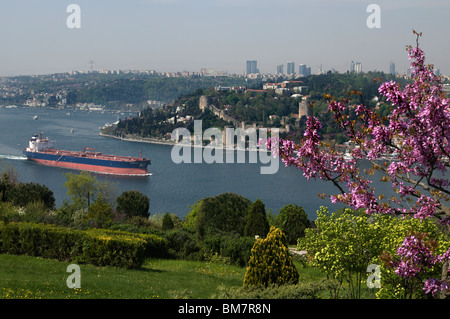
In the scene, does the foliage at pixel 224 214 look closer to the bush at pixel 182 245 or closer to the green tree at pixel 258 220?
the green tree at pixel 258 220

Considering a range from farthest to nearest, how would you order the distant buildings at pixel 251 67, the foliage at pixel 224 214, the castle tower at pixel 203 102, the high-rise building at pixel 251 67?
the high-rise building at pixel 251 67 → the distant buildings at pixel 251 67 → the castle tower at pixel 203 102 → the foliage at pixel 224 214

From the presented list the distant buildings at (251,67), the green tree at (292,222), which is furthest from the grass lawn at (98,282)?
the distant buildings at (251,67)

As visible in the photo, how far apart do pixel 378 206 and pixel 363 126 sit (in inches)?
16.5

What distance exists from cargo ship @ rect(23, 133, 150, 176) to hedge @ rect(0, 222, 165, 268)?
2405cm

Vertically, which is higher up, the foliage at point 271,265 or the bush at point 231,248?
the foliage at point 271,265

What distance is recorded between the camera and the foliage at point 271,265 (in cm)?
428

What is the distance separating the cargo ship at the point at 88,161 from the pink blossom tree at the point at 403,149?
28.0m

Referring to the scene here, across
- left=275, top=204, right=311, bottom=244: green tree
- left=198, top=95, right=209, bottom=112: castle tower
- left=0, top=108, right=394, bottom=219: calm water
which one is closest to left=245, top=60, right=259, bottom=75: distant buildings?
left=198, top=95, right=209, bottom=112: castle tower

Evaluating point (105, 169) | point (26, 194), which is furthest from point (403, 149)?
point (105, 169)

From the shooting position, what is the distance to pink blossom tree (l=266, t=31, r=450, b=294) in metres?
2.24

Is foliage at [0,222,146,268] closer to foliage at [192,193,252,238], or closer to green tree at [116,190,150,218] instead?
foliage at [192,193,252,238]

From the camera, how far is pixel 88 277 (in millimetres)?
4980
